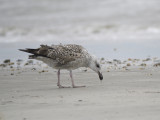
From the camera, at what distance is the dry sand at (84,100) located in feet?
20.4

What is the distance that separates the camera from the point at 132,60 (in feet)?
58.3

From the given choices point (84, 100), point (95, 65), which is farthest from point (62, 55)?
Result: point (84, 100)

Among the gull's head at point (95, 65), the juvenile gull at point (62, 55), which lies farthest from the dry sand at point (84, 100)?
the juvenile gull at point (62, 55)

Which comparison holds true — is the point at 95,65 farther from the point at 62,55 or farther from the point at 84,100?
the point at 84,100

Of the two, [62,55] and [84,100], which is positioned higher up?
[62,55]

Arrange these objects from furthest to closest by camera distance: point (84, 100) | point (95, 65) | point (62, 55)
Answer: point (95, 65) < point (62, 55) < point (84, 100)

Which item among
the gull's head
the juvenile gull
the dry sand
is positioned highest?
the juvenile gull

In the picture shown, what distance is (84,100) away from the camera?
7.68 meters

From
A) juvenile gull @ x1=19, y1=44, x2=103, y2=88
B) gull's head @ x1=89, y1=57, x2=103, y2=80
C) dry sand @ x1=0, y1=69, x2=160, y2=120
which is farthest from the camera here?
gull's head @ x1=89, y1=57, x2=103, y2=80

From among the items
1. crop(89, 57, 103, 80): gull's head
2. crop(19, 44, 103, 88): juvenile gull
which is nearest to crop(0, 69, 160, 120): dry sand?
crop(89, 57, 103, 80): gull's head

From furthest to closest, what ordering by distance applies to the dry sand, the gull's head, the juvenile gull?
the gull's head, the juvenile gull, the dry sand

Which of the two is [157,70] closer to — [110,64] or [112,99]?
[110,64]

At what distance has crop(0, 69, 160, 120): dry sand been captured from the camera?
6.21 metres

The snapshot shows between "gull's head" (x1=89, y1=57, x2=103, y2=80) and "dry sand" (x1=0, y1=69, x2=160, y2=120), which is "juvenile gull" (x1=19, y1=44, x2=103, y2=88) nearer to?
"gull's head" (x1=89, y1=57, x2=103, y2=80)
